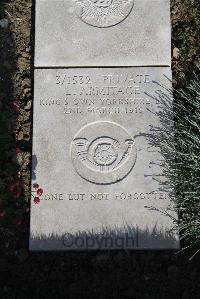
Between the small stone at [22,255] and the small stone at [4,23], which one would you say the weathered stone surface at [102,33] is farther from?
the small stone at [22,255]

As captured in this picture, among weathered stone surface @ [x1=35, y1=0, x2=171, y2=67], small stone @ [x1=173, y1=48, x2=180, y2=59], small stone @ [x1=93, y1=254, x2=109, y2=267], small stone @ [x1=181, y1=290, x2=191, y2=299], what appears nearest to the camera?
small stone @ [x1=181, y1=290, x2=191, y2=299]

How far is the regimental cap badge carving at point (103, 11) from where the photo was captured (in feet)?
12.8

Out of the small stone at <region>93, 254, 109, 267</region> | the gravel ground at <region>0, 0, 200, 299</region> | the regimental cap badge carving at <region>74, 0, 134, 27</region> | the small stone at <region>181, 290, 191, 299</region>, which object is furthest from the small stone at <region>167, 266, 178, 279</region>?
the regimental cap badge carving at <region>74, 0, 134, 27</region>

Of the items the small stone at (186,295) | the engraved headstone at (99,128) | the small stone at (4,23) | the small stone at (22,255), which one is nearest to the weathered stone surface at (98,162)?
the engraved headstone at (99,128)

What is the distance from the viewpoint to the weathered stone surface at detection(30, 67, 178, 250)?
3590 millimetres

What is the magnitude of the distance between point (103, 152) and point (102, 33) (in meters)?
1.04

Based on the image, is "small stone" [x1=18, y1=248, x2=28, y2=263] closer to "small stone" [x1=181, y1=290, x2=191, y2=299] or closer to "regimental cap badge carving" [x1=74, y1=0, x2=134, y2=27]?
"small stone" [x1=181, y1=290, x2=191, y2=299]

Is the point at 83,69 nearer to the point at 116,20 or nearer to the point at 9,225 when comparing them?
the point at 116,20

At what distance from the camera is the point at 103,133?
3730mm

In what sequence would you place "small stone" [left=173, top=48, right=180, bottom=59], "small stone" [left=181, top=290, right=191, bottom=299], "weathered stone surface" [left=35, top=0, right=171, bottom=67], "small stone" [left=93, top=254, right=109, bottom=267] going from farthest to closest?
"small stone" [left=173, top=48, right=180, bottom=59]
"weathered stone surface" [left=35, top=0, right=171, bottom=67]
"small stone" [left=93, top=254, right=109, bottom=267]
"small stone" [left=181, top=290, right=191, bottom=299]

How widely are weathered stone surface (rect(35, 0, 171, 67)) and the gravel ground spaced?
0.19 metres

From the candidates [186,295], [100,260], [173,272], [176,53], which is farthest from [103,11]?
[186,295]

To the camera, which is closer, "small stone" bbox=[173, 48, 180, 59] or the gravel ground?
the gravel ground

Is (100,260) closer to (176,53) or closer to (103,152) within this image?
(103,152)
